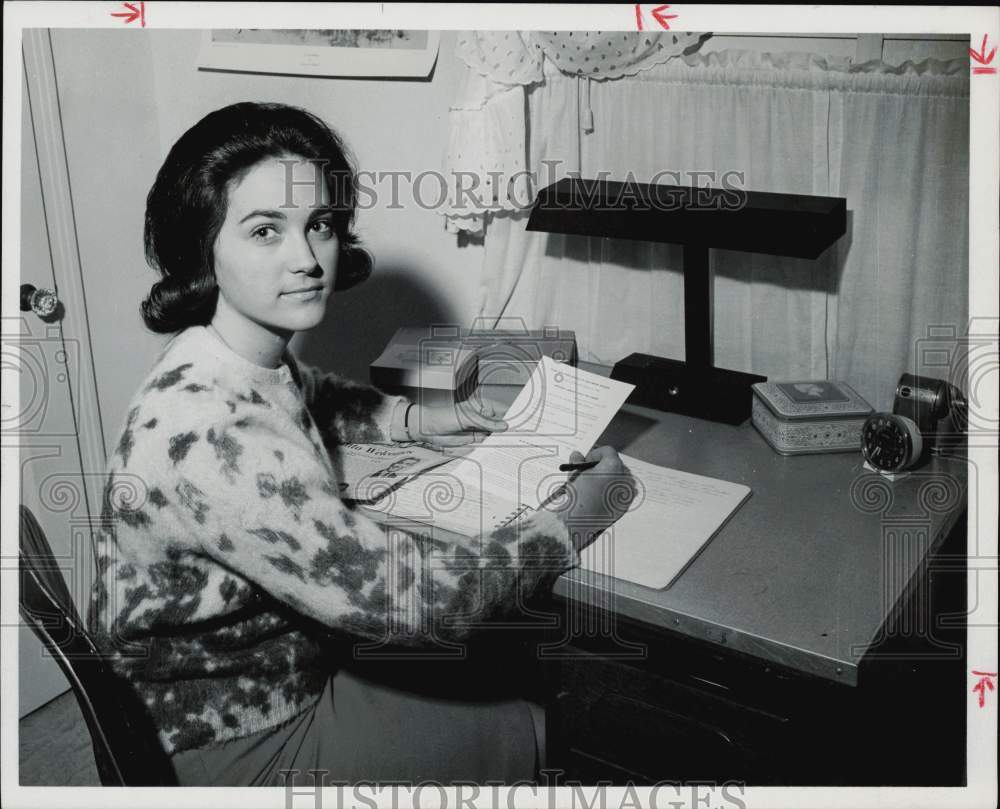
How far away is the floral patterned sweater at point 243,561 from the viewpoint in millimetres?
1018

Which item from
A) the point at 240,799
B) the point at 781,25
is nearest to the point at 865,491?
the point at 781,25

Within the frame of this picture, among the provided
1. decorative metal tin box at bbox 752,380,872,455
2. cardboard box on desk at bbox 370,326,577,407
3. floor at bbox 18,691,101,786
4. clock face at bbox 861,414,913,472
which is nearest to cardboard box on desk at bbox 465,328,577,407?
cardboard box on desk at bbox 370,326,577,407

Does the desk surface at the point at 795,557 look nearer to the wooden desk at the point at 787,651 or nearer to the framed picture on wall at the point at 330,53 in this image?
the wooden desk at the point at 787,651

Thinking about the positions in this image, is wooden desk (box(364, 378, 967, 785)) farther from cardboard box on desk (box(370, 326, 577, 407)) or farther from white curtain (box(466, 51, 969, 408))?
cardboard box on desk (box(370, 326, 577, 407))

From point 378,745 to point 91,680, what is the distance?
0.34 meters

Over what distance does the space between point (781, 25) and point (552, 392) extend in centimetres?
51

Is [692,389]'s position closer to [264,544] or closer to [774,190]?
[774,190]

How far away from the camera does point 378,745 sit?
117cm

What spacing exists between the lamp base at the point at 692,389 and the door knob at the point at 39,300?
2.91 feet

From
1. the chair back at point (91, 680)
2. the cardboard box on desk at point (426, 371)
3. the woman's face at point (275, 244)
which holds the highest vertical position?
the woman's face at point (275, 244)

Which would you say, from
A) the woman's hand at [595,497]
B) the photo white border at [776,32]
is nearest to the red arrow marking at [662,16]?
the photo white border at [776,32]

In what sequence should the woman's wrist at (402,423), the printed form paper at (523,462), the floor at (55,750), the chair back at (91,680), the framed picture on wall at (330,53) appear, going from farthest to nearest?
the framed picture on wall at (330,53), the woman's wrist at (402,423), the floor at (55,750), the printed form paper at (523,462), the chair back at (91,680)

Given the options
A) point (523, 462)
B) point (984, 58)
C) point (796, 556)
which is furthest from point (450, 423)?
point (984, 58)

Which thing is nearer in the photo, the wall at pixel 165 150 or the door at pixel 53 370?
the door at pixel 53 370
